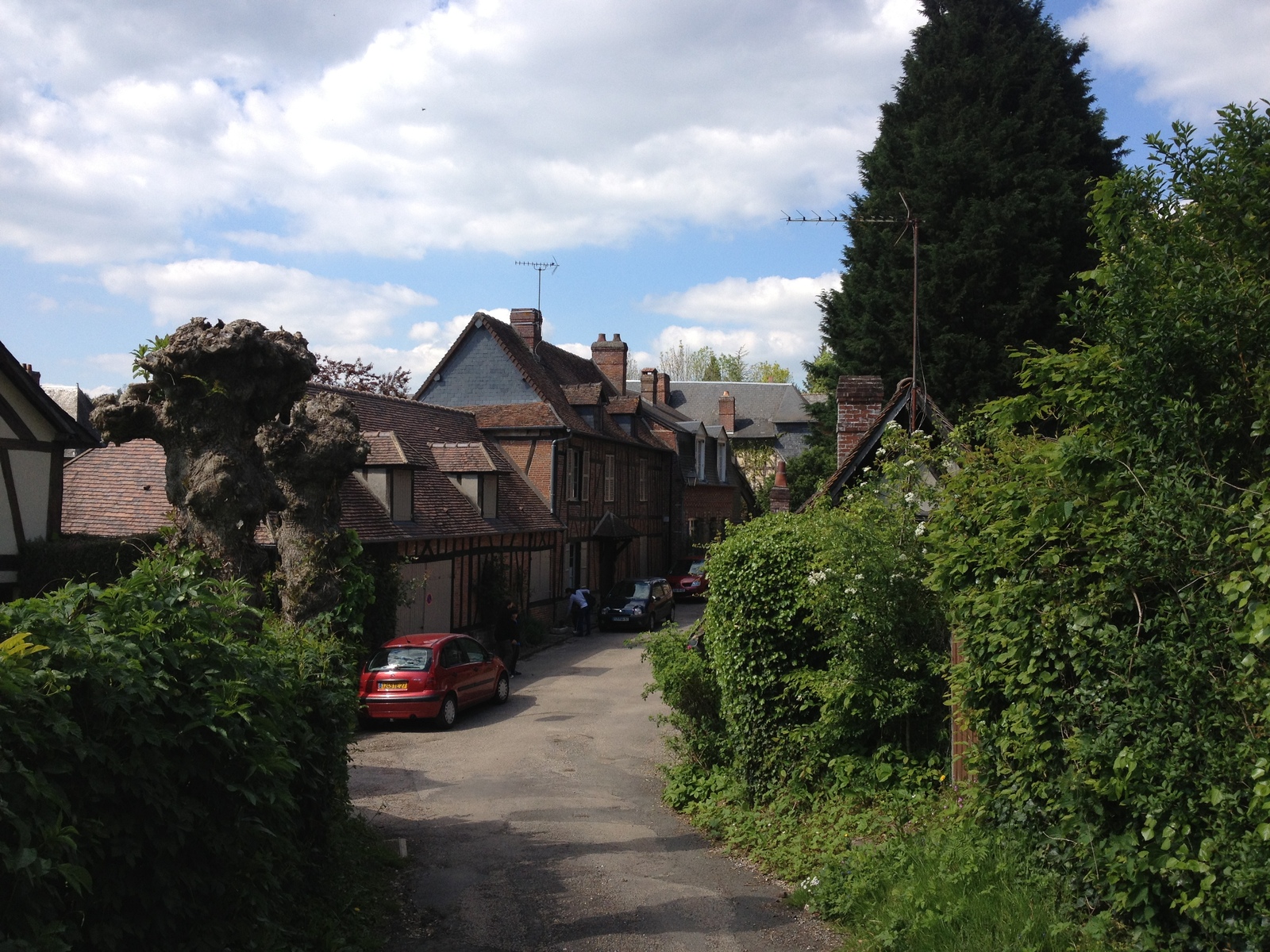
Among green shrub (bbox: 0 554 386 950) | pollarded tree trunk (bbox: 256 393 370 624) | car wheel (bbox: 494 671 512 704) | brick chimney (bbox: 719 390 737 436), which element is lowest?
car wheel (bbox: 494 671 512 704)

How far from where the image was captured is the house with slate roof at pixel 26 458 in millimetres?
15914

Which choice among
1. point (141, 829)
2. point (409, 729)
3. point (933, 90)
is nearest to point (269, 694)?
point (141, 829)

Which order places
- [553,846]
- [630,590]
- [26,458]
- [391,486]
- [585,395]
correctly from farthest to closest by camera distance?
[585,395], [630,590], [391,486], [26,458], [553,846]

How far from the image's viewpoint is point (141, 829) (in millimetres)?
4461

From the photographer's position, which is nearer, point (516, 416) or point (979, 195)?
point (979, 195)

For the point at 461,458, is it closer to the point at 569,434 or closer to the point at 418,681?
the point at 569,434

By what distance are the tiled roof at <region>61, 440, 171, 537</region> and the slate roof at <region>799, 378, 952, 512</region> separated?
40.2 ft

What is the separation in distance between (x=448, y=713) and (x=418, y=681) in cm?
88

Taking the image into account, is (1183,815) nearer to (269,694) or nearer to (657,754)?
(269,694)

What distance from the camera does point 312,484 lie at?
448 inches

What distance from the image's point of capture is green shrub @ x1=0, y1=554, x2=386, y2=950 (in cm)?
369

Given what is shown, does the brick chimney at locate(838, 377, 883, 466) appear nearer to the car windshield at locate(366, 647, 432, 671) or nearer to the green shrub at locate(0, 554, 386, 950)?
the car windshield at locate(366, 647, 432, 671)

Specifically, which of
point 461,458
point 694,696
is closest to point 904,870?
point 694,696

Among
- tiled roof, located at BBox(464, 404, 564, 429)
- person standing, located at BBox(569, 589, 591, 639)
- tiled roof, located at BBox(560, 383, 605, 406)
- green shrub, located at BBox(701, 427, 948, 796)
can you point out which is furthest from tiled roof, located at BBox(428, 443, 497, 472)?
green shrub, located at BBox(701, 427, 948, 796)
